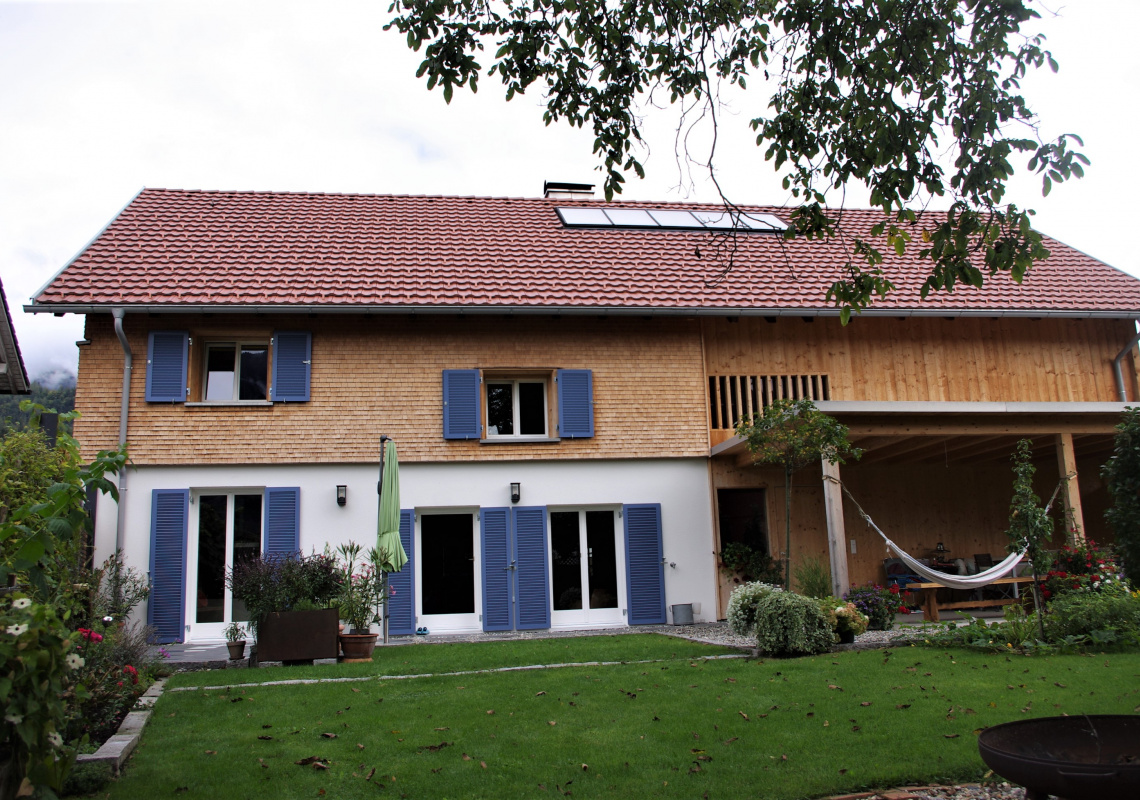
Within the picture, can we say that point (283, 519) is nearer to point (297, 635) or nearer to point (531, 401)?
point (297, 635)

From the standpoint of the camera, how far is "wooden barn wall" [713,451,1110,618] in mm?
13523

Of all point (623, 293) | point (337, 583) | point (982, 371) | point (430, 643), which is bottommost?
point (430, 643)

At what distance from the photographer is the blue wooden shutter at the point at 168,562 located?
11.9m

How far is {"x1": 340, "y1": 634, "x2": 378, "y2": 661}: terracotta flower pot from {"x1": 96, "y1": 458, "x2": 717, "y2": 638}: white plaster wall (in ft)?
10.7

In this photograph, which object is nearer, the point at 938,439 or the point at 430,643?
the point at 430,643

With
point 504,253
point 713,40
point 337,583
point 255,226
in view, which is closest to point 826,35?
point 713,40

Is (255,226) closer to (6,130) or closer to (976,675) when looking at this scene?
(6,130)

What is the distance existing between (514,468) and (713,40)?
799 centimetres

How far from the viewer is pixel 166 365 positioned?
12484 millimetres

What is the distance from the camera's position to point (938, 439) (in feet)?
39.8

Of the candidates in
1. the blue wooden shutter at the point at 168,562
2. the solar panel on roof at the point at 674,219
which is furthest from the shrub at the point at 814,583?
the blue wooden shutter at the point at 168,562

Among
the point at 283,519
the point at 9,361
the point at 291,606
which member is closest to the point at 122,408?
the point at 9,361

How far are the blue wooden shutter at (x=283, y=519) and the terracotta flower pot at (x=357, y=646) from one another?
333 centimetres

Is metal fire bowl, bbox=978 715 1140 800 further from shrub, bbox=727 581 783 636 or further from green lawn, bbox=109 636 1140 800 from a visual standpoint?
shrub, bbox=727 581 783 636
